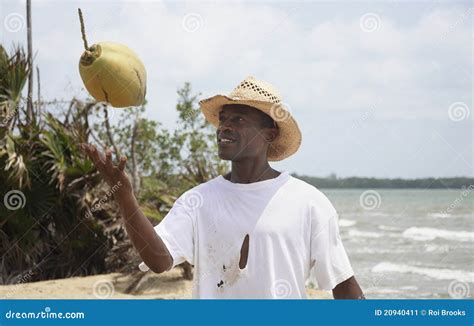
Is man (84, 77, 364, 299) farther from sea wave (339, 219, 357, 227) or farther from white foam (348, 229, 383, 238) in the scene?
sea wave (339, 219, 357, 227)

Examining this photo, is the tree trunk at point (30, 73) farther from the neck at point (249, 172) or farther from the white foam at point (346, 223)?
the white foam at point (346, 223)

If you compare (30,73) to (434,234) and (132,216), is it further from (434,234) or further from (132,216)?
(434,234)

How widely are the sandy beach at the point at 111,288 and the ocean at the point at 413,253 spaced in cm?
252

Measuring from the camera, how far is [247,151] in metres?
2.72

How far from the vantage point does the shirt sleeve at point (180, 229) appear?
101 inches

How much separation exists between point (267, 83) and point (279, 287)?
856 mm

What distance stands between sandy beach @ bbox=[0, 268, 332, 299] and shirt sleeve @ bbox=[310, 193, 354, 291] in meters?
5.61

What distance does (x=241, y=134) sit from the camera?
272 cm

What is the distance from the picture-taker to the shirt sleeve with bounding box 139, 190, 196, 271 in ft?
8.45

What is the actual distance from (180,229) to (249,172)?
37 centimetres

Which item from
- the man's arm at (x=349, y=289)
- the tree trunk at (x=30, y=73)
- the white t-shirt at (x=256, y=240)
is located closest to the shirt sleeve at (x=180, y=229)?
the white t-shirt at (x=256, y=240)
